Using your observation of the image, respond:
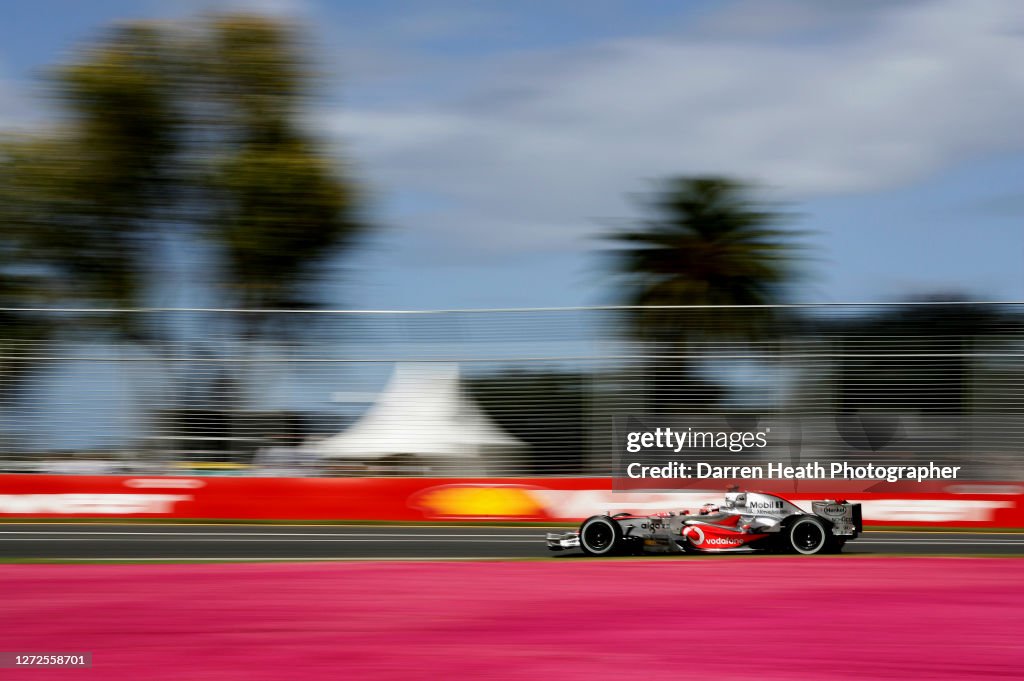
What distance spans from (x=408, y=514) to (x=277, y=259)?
363 inches

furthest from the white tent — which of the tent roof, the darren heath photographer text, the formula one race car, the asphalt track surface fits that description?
the formula one race car

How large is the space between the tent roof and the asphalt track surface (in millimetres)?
1054

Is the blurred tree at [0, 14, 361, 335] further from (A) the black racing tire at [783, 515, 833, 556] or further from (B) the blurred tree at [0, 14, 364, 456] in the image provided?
(A) the black racing tire at [783, 515, 833, 556]

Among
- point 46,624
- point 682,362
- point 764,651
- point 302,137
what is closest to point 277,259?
point 302,137

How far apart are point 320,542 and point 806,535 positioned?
5.05 m

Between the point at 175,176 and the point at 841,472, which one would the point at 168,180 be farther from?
the point at 841,472

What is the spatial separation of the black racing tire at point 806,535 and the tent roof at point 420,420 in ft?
16.6

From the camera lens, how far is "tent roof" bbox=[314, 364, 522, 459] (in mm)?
14758

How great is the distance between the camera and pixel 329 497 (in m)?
14.7

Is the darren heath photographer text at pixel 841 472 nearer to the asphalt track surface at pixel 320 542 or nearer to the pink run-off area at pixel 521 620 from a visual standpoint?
the asphalt track surface at pixel 320 542

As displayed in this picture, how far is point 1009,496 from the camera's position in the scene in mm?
14047

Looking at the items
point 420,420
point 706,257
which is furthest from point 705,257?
point 420,420

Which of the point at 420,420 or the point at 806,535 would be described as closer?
the point at 806,535

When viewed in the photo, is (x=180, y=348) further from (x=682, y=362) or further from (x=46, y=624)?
(x=46, y=624)
